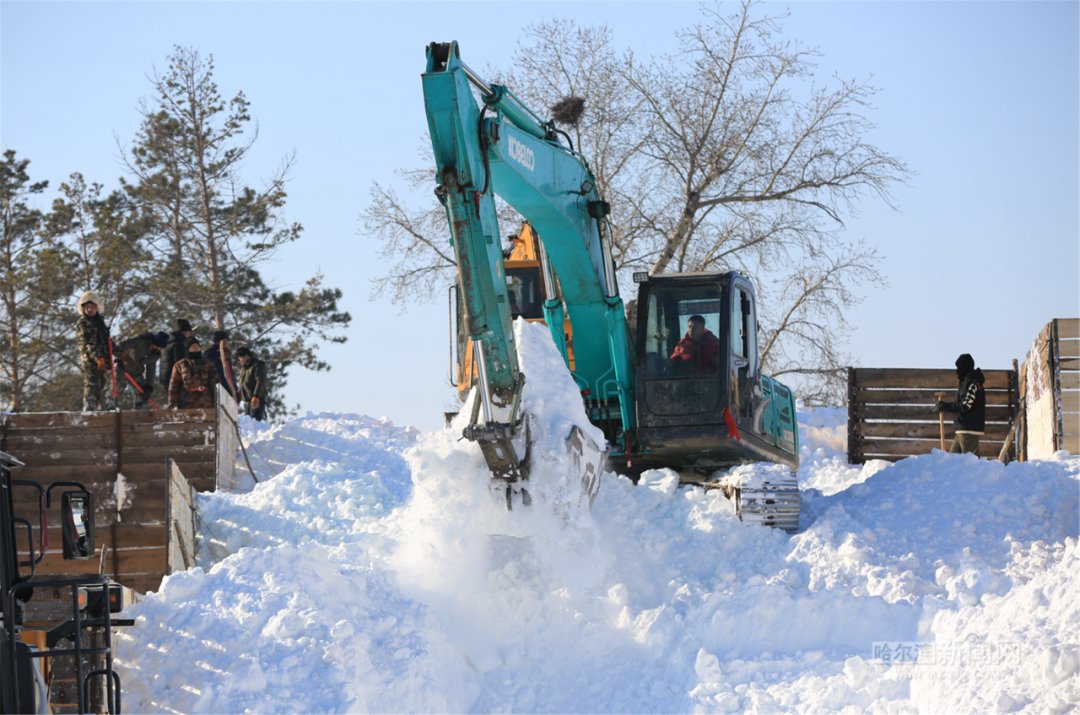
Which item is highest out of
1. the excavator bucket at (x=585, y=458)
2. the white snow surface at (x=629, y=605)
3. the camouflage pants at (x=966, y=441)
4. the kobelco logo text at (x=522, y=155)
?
the kobelco logo text at (x=522, y=155)

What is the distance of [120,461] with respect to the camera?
1714cm

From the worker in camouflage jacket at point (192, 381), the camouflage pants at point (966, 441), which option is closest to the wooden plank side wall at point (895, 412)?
the camouflage pants at point (966, 441)

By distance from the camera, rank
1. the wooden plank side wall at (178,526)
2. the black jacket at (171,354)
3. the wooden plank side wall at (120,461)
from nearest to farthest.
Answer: the wooden plank side wall at (178,526) → the wooden plank side wall at (120,461) → the black jacket at (171,354)

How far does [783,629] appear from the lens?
36.3 ft

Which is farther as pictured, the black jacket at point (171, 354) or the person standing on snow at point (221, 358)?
the person standing on snow at point (221, 358)

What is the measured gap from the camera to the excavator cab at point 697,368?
44.6ft

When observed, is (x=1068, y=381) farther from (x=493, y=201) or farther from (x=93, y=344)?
(x=93, y=344)

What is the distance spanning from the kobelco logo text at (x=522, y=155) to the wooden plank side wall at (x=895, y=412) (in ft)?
38.1

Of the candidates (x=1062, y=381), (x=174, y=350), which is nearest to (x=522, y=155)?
(x=1062, y=381)

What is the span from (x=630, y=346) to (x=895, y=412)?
9.96m

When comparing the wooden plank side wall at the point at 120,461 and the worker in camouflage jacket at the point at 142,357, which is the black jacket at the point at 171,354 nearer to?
the worker in camouflage jacket at the point at 142,357

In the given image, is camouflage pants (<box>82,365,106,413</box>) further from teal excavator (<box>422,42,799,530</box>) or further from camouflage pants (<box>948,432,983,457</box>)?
camouflage pants (<box>948,432,983,457</box>)

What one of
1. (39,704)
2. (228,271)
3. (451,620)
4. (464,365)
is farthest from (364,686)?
(228,271)

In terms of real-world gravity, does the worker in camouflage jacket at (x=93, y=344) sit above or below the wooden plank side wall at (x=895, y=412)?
above
